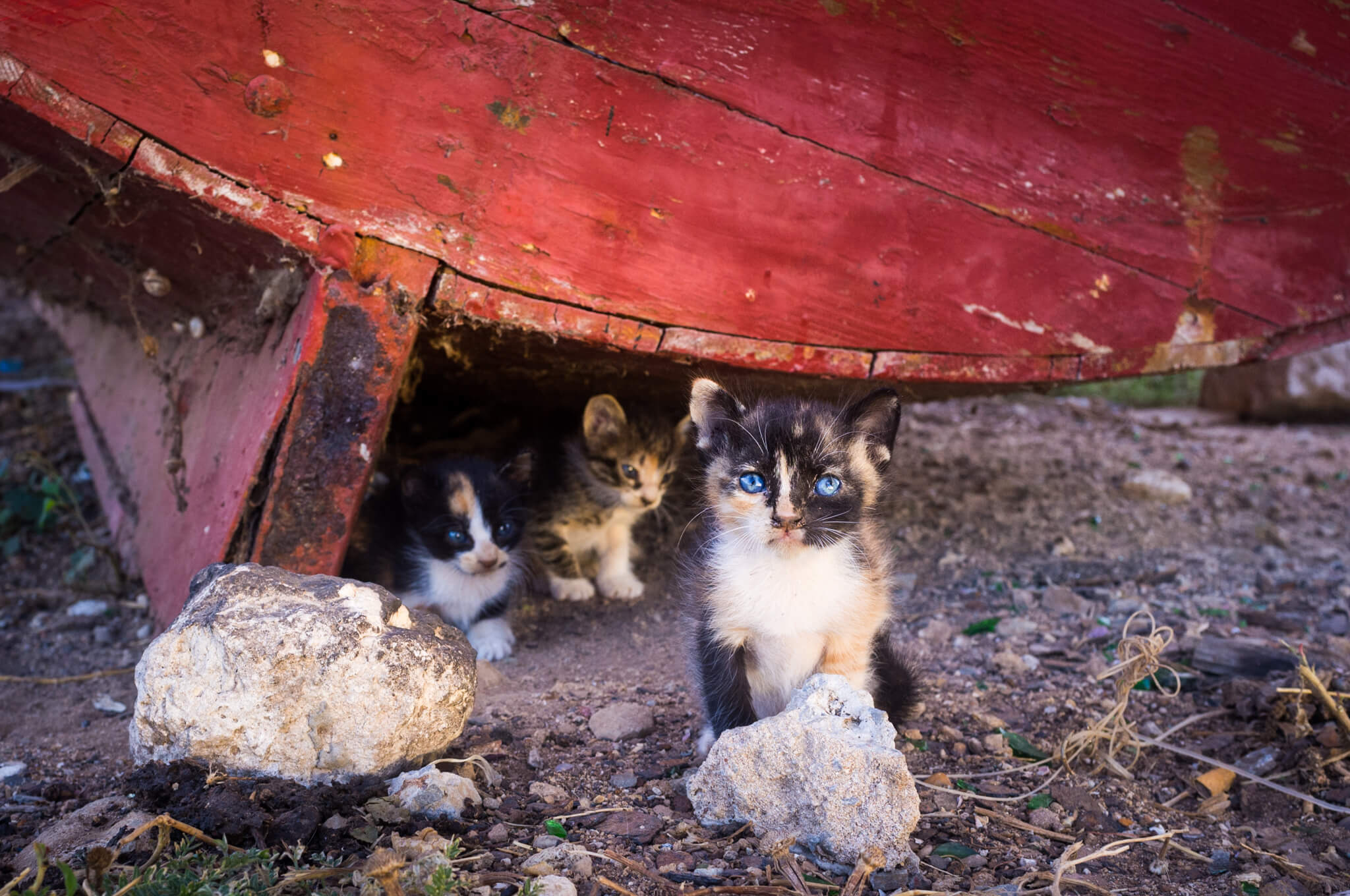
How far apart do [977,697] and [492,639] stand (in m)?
1.80

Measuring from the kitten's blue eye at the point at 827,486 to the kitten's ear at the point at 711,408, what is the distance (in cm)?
29

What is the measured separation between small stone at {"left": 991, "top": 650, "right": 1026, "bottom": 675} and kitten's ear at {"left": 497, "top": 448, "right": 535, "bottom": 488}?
2007 millimetres

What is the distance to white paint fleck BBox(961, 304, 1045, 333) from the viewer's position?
3.38 meters

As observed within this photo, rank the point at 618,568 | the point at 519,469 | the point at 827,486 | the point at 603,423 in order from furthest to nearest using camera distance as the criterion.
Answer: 1. the point at 618,568
2. the point at 603,423
3. the point at 519,469
4. the point at 827,486

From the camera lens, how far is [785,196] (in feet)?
10.1

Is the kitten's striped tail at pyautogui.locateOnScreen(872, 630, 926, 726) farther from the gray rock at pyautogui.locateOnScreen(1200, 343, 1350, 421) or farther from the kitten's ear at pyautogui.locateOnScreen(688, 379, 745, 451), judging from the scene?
the gray rock at pyautogui.locateOnScreen(1200, 343, 1350, 421)

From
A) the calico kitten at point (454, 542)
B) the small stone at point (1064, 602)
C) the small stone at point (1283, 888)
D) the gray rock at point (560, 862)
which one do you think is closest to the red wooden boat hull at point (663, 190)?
the calico kitten at point (454, 542)

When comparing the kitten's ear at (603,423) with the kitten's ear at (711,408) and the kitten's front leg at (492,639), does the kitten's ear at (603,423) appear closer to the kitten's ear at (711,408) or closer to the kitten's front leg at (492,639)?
the kitten's front leg at (492,639)

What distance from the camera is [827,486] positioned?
98.3 inches

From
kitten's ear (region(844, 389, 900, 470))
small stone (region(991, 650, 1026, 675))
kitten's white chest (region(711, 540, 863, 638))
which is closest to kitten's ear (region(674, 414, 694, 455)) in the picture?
small stone (region(991, 650, 1026, 675))

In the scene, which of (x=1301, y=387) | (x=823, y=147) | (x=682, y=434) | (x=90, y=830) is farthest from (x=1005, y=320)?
(x=1301, y=387)

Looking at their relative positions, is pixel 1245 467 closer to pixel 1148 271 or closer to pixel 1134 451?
pixel 1134 451

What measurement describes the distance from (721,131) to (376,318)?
116 cm

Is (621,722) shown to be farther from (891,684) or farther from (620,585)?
(620,585)
